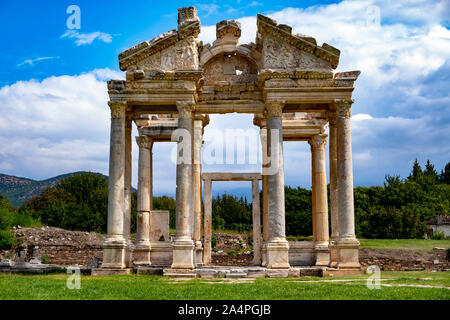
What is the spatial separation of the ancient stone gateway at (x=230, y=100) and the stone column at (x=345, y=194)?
4 cm

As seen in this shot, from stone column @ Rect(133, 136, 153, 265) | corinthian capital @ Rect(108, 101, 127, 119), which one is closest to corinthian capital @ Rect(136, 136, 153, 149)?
stone column @ Rect(133, 136, 153, 265)

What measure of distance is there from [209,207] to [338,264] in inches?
334

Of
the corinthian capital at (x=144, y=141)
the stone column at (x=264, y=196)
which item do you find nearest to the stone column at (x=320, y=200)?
the stone column at (x=264, y=196)

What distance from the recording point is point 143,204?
2733 centimetres

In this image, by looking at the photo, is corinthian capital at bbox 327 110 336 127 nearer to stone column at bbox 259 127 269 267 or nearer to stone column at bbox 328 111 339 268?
stone column at bbox 328 111 339 268

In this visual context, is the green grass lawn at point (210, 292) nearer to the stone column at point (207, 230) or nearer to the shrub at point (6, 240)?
the stone column at point (207, 230)

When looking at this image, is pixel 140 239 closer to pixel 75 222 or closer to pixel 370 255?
pixel 370 255

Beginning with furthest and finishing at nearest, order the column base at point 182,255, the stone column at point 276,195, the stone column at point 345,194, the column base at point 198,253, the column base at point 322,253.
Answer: the column base at point 322,253
the column base at point 198,253
the stone column at point 345,194
the stone column at point 276,195
the column base at point 182,255

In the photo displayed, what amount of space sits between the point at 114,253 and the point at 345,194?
401 inches

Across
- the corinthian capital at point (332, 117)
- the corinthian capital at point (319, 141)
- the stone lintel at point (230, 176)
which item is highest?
the corinthian capital at point (332, 117)

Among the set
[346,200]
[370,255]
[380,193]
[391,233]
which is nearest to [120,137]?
[346,200]

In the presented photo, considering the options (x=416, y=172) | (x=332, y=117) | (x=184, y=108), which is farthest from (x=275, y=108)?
(x=416, y=172)

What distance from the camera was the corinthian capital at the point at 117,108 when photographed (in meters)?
22.7

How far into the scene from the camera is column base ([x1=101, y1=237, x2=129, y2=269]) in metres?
21.6
